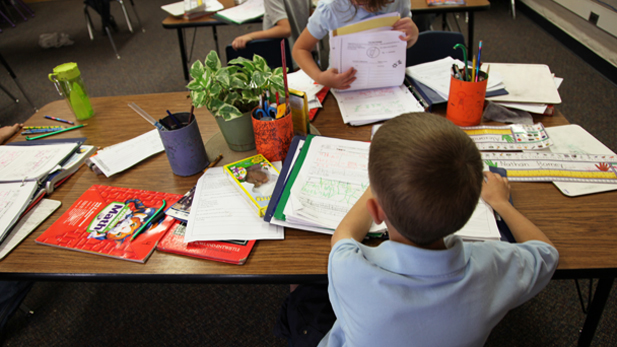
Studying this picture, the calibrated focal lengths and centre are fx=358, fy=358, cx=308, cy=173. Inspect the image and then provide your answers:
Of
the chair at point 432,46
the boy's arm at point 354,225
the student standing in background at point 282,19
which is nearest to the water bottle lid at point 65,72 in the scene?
the student standing in background at point 282,19

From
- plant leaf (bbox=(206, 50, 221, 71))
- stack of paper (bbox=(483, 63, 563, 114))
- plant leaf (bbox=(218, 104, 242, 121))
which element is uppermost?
plant leaf (bbox=(206, 50, 221, 71))

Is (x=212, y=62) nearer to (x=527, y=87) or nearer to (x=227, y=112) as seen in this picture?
(x=227, y=112)

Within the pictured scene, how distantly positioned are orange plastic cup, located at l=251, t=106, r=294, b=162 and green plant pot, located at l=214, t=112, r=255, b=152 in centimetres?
6

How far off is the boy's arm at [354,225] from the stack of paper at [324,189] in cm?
3

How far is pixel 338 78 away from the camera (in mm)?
1237

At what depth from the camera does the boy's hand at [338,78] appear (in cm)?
123

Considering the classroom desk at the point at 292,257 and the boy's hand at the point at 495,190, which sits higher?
the boy's hand at the point at 495,190

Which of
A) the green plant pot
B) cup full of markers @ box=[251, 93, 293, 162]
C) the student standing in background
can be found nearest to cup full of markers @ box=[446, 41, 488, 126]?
cup full of markers @ box=[251, 93, 293, 162]

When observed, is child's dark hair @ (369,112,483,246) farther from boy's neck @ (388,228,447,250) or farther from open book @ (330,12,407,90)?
open book @ (330,12,407,90)

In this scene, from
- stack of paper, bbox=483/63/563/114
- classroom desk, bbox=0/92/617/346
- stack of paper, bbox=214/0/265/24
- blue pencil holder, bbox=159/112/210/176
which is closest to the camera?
classroom desk, bbox=0/92/617/346

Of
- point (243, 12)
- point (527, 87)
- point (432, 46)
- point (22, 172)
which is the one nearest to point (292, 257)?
point (22, 172)

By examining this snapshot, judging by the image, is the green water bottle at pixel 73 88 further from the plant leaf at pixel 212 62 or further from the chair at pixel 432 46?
the chair at pixel 432 46

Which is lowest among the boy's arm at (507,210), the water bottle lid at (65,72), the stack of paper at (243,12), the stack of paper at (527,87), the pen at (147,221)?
the boy's arm at (507,210)

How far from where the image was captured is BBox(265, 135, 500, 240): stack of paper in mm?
771
